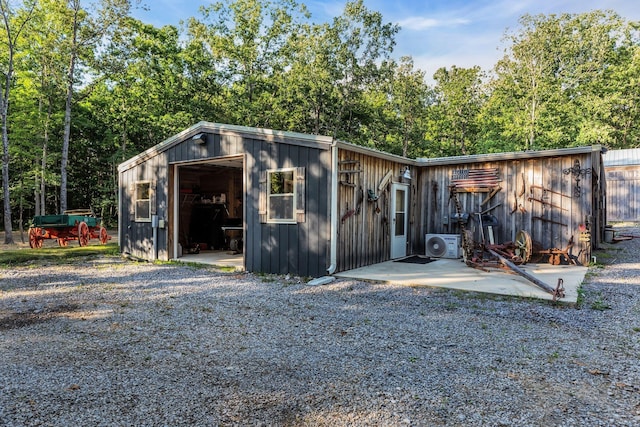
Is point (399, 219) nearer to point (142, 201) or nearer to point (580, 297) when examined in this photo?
point (580, 297)

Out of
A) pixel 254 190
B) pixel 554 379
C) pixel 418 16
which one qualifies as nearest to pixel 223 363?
pixel 554 379

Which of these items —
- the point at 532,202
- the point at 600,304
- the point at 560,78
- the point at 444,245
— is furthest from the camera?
the point at 560,78

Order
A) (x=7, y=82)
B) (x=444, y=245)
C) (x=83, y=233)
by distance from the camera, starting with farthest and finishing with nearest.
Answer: (x=7, y=82), (x=83, y=233), (x=444, y=245)

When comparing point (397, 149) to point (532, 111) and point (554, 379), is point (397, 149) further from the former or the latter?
point (554, 379)

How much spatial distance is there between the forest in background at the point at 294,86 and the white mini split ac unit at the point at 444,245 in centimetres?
1167

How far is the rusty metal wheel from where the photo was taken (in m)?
7.50

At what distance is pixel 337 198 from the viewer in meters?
6.50

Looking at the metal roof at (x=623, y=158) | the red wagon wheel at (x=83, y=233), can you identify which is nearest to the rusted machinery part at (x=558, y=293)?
the red wagon wheel at (x=83, y=233)

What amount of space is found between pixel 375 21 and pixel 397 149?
22.9 ft

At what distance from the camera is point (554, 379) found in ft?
8.87

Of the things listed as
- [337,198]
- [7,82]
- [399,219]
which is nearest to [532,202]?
[399,219]

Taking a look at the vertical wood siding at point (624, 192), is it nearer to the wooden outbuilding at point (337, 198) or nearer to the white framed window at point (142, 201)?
the wooden outbuilding at point (337, 198)

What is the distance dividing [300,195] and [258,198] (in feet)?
3.23

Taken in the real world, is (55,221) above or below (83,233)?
above
